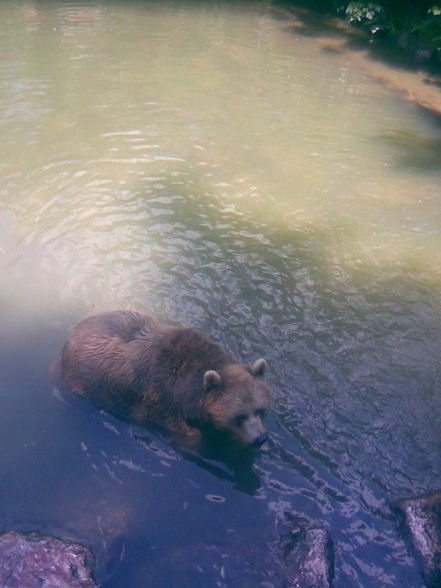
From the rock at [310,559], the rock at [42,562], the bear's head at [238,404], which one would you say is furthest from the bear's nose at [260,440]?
the rock at [42,562]

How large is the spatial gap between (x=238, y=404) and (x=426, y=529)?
6.42 ft

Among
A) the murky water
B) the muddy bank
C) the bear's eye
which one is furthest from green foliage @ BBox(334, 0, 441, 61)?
the bear's eye

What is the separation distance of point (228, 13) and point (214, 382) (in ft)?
70.5

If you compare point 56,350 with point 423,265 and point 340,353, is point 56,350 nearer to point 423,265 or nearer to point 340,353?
point 340,353

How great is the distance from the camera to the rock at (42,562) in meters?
4.53

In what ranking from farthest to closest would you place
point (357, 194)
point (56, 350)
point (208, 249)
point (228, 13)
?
point (228, 13) < point (357, 194) < point (208, 249) < point (56, 350)

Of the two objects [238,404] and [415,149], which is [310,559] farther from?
[415,149]

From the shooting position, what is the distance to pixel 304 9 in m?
24.8

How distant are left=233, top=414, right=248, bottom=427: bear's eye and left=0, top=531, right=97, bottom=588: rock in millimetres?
1727

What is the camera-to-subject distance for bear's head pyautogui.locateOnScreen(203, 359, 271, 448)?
569 centimetres

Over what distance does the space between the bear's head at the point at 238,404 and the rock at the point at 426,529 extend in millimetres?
1417

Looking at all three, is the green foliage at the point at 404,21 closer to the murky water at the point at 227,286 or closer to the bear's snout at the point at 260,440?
the murky water at the point at 227,286

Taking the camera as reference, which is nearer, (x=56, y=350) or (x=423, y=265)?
(x=56, y=350)

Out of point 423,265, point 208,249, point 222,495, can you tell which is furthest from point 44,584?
point 423,265
